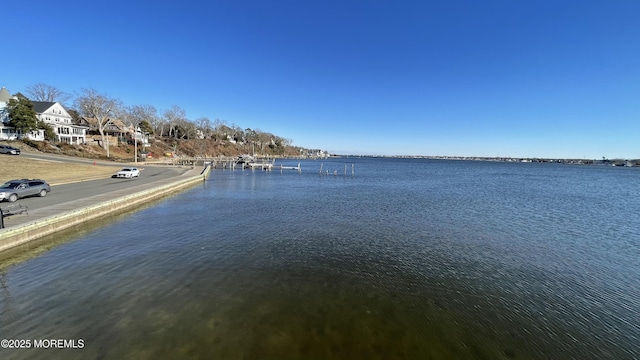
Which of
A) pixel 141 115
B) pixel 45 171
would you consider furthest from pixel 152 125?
pixel 45 171

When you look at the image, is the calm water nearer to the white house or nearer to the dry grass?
the dry grass

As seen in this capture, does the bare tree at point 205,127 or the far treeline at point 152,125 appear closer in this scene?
the far treeline at point 152,125

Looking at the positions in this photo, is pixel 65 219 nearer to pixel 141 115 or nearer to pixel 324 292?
pixel 324 292

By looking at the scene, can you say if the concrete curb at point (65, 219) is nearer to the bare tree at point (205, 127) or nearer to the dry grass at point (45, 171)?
the dry grass at point (45, 171)

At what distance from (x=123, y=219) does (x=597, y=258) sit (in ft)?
100

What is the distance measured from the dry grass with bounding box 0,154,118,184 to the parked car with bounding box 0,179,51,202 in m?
9.92

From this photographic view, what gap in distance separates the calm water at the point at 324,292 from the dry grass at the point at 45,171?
23.8 m

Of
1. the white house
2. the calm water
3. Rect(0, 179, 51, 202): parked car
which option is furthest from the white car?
the white house

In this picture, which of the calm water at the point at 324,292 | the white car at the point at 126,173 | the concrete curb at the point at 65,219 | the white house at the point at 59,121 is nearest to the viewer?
the calm water at the point at 324,292

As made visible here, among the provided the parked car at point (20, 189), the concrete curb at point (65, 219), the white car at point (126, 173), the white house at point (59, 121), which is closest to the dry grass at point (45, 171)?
the white car at point (126, 173)

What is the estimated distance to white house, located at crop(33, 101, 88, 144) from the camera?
6800 cm

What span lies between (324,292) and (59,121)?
9501 centimetres

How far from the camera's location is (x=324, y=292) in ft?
34.1

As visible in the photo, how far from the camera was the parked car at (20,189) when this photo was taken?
20.3m
